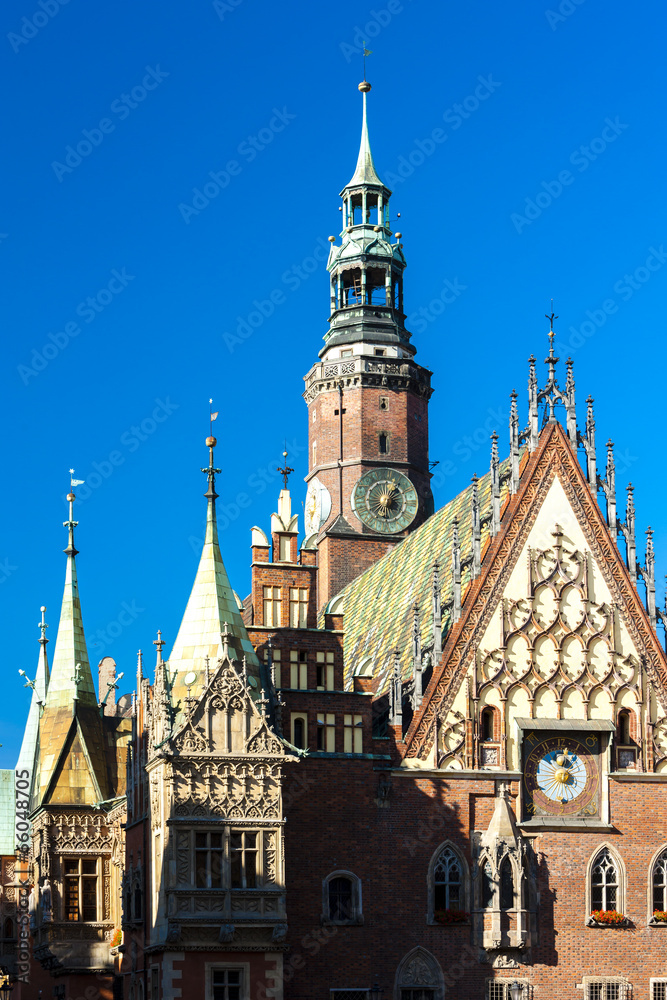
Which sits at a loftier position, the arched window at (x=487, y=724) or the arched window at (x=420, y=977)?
the arched window at (x=487, y=724)

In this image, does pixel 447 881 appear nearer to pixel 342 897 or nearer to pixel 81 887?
pixel 342 897

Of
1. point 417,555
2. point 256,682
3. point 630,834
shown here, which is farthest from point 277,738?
point 417,555

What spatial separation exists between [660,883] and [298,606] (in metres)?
13.8

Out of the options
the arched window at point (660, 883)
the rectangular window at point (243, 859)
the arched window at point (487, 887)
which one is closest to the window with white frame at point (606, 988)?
the arched window at point (660, 883)

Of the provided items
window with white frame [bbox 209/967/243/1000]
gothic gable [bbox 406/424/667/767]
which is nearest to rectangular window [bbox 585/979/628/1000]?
gothic gable [bbox 406/424/667/767]

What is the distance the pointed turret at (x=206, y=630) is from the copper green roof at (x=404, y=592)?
6540mm

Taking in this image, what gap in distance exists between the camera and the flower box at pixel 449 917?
5166cm

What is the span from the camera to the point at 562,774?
53875 millimetres

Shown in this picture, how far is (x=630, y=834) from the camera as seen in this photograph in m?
53.5

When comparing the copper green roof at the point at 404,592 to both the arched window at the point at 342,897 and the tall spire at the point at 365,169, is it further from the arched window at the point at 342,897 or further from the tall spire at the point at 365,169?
the tall spire at the point at 365,169

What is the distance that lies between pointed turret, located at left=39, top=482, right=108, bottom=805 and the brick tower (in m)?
14.7

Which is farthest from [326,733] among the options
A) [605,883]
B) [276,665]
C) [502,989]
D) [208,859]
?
[605,883]

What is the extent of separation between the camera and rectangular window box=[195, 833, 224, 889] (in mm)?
48406

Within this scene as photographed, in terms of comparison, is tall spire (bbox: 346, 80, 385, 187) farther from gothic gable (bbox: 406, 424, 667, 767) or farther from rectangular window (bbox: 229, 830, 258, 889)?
rectangular window (bbox: 229, 830, 258, 889)
